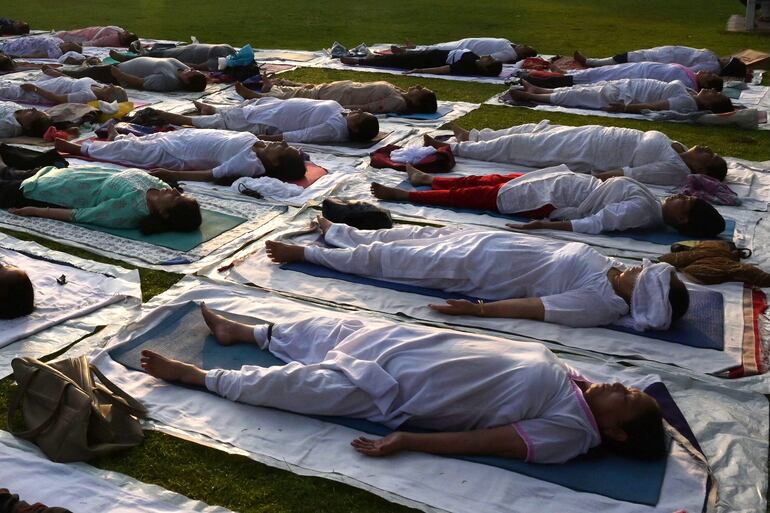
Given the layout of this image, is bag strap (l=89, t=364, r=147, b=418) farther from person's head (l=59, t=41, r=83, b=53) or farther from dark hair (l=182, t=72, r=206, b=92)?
person's head (l=59, t=41, r=83, b=53)

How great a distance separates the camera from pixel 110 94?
9672mm

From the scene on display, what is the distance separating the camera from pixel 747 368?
14.6 feet

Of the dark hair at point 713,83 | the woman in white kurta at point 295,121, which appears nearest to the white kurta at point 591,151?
the woman in white kurta at point 295,121

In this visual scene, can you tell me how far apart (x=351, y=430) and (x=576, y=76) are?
28.5ft

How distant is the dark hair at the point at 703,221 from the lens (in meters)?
6.09

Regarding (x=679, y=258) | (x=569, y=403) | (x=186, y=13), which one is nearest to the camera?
(x=569, y=403)

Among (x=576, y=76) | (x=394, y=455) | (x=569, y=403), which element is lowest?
(x=394, y=455)

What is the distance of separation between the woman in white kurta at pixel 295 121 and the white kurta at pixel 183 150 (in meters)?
0.92

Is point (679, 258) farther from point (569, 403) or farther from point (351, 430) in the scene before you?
point (351, 430)

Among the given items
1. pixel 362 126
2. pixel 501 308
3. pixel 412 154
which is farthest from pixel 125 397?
pixel 362 126

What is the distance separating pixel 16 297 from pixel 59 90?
5.92 meters

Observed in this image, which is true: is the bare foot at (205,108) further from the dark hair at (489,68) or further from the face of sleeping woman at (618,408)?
the face of sleeping woman at (618,408)

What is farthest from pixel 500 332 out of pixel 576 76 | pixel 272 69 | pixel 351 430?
pixel 272 69

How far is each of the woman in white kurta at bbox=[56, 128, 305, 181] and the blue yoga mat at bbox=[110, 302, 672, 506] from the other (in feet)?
8.35
